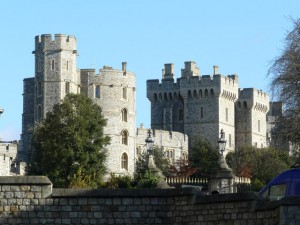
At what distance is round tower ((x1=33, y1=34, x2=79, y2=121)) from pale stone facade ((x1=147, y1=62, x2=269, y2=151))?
21202mm

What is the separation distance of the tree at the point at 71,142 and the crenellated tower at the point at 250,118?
48358mm

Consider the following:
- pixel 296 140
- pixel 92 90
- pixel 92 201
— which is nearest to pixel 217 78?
pixel 92 90

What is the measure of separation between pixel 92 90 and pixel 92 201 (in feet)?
250

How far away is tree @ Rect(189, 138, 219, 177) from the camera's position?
97188mm

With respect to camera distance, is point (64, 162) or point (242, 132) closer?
point (64, 162)

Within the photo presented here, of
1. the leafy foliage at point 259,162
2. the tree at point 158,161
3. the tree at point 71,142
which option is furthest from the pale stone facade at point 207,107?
the tree at point 71,142

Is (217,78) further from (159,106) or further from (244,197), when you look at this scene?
(244,197)

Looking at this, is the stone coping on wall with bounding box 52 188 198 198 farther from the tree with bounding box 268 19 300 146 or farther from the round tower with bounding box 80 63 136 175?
the round tower with bounding box 80 63 136 175

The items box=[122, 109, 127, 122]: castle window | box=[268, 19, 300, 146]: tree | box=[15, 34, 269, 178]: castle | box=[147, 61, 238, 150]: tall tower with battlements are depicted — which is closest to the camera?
box=[268, 19, 300, 146]: tree

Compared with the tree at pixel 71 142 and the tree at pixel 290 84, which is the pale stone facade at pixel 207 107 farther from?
the tree at pixel 290 84

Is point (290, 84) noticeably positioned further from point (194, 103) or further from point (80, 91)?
point (194, 103)

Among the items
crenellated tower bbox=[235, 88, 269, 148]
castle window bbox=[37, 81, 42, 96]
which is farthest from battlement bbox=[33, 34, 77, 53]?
crenellated tower bbox=[235, 88, 269, 148]

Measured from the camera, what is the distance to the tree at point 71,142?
73250mm

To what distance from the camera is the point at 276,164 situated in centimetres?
9494
